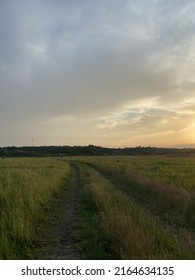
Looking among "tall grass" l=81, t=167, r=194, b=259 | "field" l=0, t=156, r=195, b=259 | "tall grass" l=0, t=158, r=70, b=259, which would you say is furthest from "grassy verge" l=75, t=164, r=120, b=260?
"tall grass" l=0, t=158, r=70, b=259

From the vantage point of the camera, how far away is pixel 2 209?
31.8 feet

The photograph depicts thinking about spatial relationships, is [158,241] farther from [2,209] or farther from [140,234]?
[2,209]

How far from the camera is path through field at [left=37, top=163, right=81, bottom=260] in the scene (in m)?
6.83

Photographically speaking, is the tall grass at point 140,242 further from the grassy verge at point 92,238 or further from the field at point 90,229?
the grassy verge at point 92,238

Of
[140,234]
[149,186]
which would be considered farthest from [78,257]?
[149,186]

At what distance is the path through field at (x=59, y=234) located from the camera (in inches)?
269

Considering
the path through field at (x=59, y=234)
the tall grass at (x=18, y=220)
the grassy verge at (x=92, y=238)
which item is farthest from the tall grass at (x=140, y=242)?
the tall grass at (x=18, y=220)

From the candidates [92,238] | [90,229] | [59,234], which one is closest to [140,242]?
[92,238]

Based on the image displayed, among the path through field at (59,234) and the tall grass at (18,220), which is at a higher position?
the tall grass at (18,220)

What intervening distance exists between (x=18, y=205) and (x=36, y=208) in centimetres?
74

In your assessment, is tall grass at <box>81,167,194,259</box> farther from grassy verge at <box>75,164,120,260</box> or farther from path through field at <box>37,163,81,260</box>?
path through field at <box>37,163,81,260</box>

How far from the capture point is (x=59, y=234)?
8.46 meters

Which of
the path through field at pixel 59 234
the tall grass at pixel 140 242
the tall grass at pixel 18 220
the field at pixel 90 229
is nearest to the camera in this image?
the tall grass at pixel 140 242

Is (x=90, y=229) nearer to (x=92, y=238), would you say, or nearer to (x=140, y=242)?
(x=92, y=238)
